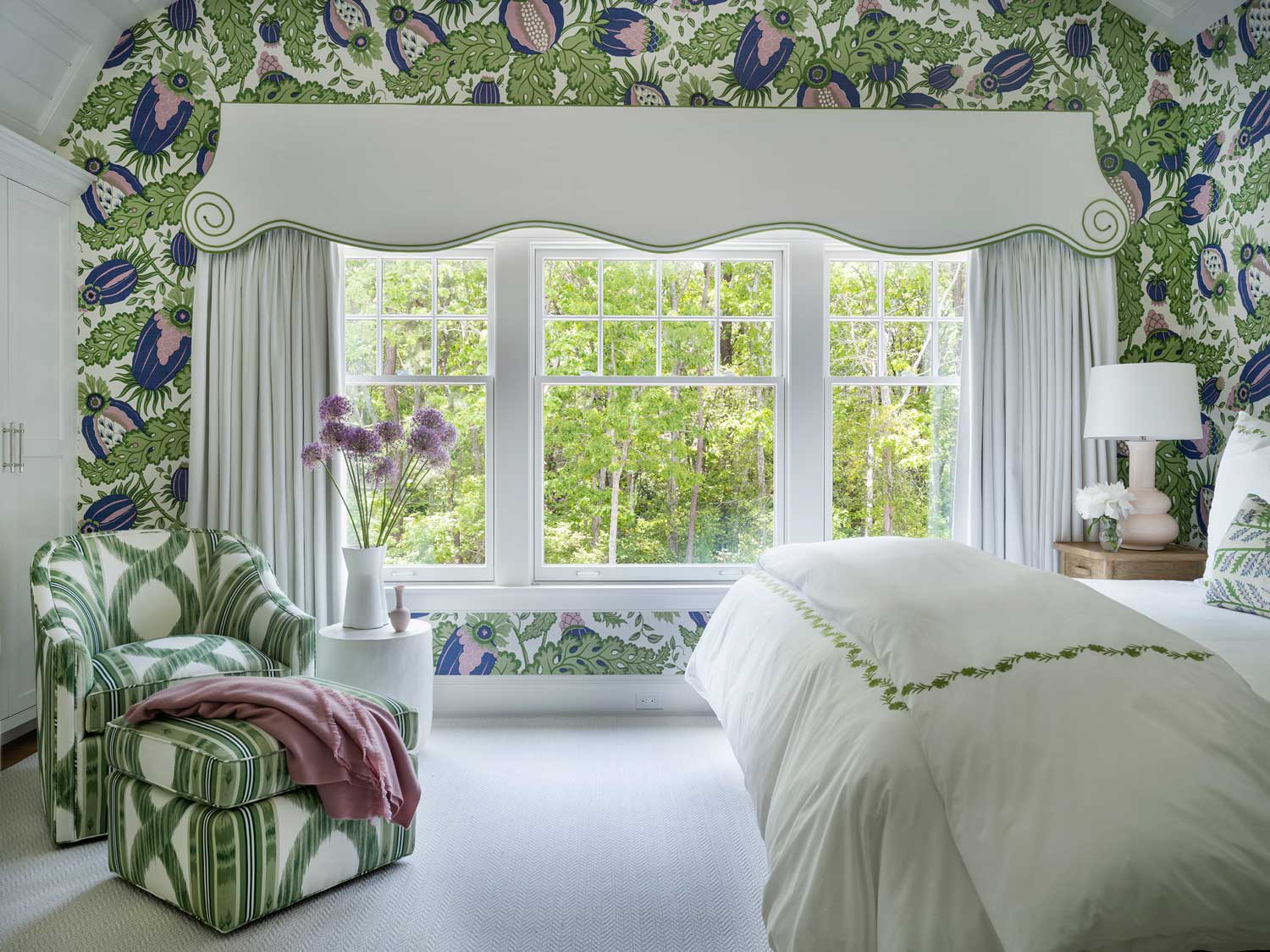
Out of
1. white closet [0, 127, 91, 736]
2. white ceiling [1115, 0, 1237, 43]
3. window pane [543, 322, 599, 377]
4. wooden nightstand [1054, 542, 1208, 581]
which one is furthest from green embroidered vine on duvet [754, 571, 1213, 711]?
white closet [0, 127, 91, 736]

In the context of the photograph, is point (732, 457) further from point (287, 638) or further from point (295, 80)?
point (295, 80)

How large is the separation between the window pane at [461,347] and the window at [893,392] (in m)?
1.51

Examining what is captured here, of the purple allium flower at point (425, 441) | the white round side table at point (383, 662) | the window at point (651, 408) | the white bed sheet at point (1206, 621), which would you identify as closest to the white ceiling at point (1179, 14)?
the window at point (651, 408)

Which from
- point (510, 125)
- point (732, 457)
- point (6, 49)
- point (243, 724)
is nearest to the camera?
point (243, 724)

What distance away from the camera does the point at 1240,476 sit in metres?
2.70

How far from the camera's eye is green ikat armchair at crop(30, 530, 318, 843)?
2.38m

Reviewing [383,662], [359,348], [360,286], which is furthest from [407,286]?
[383,662]

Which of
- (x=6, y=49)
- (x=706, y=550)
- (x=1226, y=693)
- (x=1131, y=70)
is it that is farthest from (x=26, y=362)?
(x=1131, y=70)

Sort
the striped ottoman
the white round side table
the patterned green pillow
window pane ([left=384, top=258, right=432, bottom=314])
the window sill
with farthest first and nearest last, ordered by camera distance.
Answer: window pane ([left=384, top=258, right=432, bottom=314]) < the window sill < the white round side table < the patterned green pillow < the striped ottoman

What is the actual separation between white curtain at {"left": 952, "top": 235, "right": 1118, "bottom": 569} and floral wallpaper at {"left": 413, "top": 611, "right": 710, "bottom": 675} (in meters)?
1.32

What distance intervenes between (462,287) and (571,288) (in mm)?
467

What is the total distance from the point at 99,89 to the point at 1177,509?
4.77 meters

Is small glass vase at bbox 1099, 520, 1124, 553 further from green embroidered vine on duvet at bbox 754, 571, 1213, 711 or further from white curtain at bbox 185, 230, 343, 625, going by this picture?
white curtain at bbox 185, 230, 343, 625

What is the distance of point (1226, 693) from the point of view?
1.48 metres
